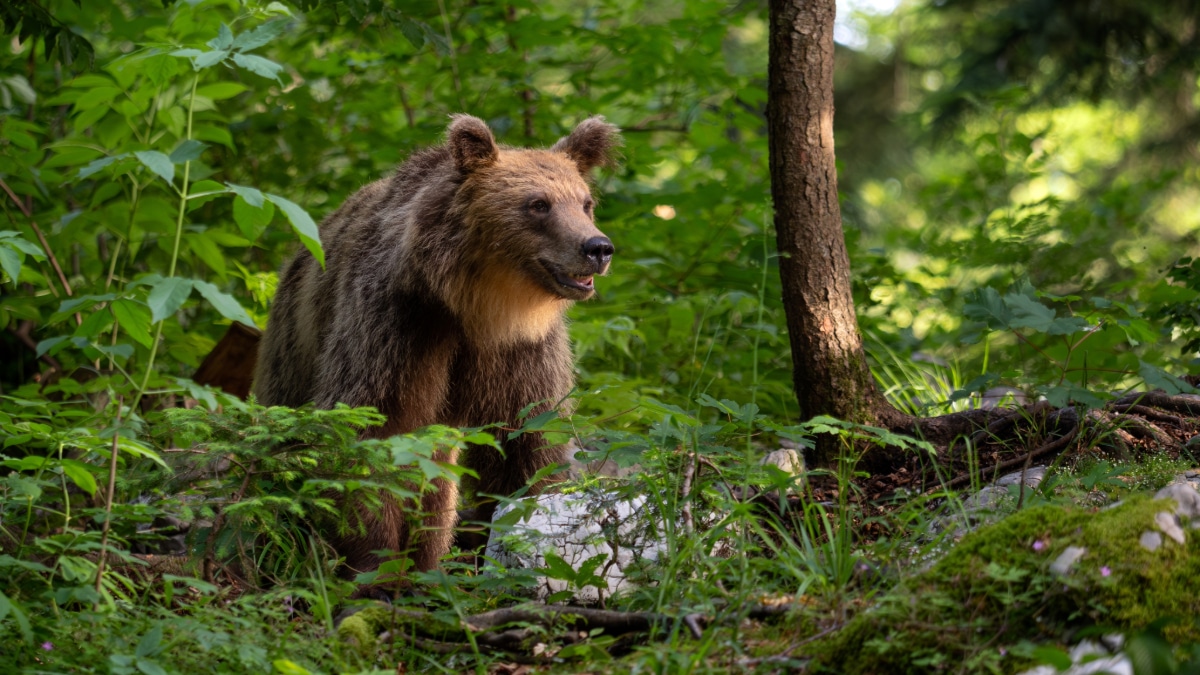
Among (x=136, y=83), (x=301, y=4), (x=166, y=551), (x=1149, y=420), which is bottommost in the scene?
(x=166, y=551)

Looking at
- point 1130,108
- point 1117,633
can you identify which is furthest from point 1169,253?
point 1117,633

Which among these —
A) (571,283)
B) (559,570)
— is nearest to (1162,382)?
(559,570)

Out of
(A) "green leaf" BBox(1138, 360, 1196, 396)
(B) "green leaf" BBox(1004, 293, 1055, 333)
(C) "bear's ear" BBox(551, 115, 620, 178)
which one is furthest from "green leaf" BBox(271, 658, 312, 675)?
(C) "bear's ear" BBox(551, 115, 620, 178)

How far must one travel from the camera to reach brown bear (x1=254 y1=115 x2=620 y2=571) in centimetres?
460

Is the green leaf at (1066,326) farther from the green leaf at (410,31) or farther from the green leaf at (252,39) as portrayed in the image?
the green leaf at (410,31)

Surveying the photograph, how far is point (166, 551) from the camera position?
5082mm

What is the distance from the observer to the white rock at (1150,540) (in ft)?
8.30

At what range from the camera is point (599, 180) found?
24.2 ft

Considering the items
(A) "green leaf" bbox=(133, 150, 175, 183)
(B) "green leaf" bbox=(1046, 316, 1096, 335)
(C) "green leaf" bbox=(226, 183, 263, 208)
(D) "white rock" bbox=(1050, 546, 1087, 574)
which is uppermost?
(A) "green leaf" bbox=(133, 150, 175, 183)

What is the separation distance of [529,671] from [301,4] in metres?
3.49

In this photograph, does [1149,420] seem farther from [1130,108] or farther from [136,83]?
[1130,108]

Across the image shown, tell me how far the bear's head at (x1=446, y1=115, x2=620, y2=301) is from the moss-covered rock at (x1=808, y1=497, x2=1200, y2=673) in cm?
237

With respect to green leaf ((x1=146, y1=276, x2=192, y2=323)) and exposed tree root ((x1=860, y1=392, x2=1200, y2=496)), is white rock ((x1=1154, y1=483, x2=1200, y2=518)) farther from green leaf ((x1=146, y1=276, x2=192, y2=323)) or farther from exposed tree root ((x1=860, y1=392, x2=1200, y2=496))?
green leaf ((x1=146, y1=276, x2=192, y2=323))

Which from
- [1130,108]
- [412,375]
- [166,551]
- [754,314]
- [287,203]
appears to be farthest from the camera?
[1130,108]
